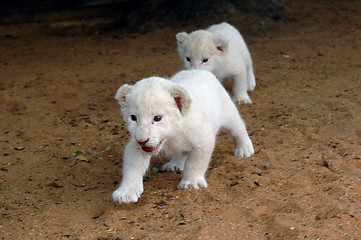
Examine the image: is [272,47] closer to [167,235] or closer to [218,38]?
[218,38]

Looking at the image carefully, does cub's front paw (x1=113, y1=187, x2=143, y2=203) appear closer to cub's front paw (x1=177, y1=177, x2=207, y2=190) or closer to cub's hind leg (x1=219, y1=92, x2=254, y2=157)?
cub's front paw (x1=177, y1=177, x2=207, y2=190)

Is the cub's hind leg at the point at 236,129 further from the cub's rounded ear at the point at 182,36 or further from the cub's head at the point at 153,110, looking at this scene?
the cub's rounded ear at the point at 182,36

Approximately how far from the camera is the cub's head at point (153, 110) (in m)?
4.14

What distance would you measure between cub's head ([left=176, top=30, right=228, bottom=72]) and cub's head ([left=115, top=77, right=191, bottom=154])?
10.3 feet

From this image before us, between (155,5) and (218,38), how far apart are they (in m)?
5.74

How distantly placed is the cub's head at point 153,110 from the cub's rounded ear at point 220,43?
330 cm

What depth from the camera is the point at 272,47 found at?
35.5ft

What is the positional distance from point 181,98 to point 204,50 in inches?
127

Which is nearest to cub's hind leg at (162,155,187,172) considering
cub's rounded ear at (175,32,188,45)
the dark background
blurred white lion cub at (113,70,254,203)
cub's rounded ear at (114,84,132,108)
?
blurred white lion cub at (113,70,254,203)

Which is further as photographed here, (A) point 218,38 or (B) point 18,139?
(A) point 218,38

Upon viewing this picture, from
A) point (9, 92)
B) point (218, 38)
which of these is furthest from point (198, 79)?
point (9, 92)

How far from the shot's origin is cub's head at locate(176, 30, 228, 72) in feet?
24.3

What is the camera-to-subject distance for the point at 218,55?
7574mm

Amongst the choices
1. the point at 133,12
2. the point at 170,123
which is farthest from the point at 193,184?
the point at 133,12
